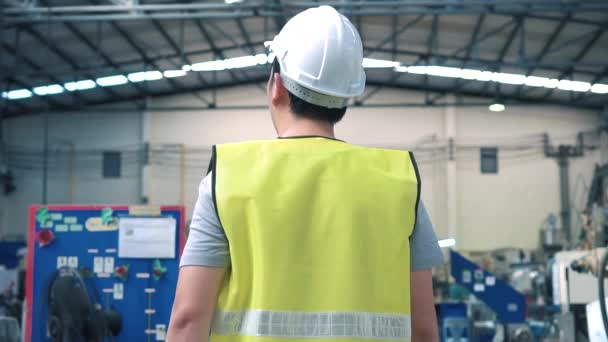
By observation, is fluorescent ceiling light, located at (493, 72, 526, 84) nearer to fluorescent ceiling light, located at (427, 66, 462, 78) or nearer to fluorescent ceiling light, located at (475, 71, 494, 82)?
fluorescent ceiling light, located at (475, 71, 494, 82)

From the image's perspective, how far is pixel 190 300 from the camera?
4.04 ft

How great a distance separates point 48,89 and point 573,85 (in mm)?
12768

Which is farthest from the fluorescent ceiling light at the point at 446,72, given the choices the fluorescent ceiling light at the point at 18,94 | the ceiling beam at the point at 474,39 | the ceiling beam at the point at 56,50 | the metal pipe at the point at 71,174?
the metal pipe at the point at 71,174

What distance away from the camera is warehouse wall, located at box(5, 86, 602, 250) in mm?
20719

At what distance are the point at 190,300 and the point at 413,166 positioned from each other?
46cm

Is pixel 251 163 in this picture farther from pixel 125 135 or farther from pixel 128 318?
pixel 125 135

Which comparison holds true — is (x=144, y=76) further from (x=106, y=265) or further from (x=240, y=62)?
(x=106, y=265)

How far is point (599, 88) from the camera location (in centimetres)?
1859

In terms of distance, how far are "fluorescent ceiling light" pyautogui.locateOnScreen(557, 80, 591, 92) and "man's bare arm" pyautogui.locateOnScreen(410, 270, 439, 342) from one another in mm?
18208

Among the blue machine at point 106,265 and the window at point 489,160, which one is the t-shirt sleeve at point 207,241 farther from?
the window at point 489,160

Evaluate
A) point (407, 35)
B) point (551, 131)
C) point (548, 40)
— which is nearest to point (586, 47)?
point (548, 40)

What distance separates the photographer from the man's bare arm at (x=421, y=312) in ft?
4.57

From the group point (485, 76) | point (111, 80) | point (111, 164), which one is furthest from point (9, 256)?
point (485, 76)

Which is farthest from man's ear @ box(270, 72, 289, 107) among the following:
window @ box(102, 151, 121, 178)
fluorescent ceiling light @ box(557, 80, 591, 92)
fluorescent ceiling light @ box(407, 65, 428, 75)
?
window @ box(102, 151, 121, 178)
